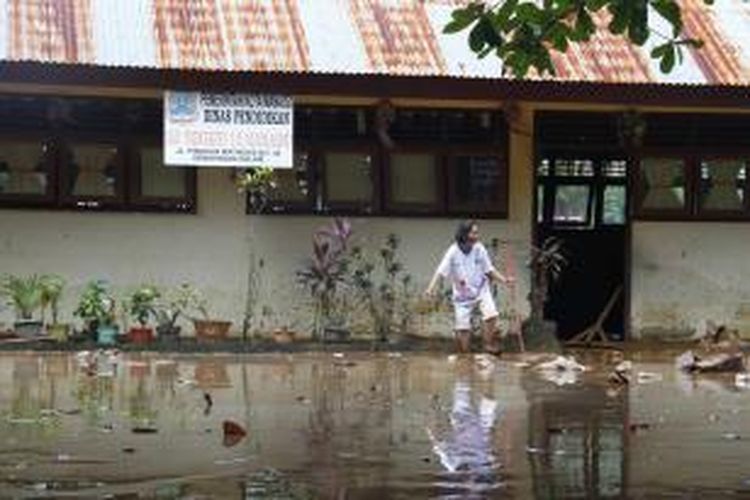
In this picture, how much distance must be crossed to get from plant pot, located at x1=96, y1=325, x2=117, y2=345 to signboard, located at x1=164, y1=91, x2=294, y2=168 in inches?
82.5

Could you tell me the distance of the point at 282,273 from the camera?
60.1ft

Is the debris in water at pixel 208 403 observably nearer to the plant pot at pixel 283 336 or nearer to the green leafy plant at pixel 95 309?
the green leafy plant at pixel 95 309

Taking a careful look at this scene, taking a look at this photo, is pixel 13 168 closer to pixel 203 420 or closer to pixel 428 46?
pixel 428 46

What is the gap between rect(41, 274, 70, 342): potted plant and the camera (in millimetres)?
17094

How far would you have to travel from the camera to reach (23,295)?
17.0 m

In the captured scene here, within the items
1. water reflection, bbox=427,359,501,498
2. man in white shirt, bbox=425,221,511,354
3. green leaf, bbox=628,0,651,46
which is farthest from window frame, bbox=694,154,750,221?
green leaf, bbox=628,0,651,46

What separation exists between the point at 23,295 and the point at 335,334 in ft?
12.4

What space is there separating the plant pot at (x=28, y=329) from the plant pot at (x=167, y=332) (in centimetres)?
140

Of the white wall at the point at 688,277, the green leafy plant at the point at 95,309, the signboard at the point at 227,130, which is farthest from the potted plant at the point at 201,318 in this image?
the white wall at the point at 688,277

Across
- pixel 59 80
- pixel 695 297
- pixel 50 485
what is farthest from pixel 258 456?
pixel 695 297

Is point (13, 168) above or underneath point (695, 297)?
above

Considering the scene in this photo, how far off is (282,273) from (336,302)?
77 cm

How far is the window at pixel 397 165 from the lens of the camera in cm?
1842

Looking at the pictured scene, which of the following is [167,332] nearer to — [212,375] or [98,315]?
[98,315]
